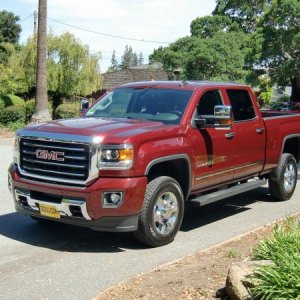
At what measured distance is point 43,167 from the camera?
632cm

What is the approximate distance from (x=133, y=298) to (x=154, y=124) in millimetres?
2561

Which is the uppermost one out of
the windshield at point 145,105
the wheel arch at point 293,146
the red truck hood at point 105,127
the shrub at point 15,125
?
the windshield at point 145,105

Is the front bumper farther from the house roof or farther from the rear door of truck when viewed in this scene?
the house roof

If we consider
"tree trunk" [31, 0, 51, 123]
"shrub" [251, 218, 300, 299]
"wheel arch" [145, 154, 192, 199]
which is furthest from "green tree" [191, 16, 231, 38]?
"shrub" [251, 218, 300, 299]

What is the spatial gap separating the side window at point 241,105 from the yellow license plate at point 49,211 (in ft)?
10.5

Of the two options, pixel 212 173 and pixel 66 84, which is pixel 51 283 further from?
pixel 66 84

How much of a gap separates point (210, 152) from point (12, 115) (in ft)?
55.9

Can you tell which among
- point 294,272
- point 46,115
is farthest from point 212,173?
point 46,115

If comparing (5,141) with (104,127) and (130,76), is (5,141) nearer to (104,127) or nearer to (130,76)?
(104,127)

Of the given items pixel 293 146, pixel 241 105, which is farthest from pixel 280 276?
pixel 293 146

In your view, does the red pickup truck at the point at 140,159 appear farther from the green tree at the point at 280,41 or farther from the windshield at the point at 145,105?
the green tree at the point at 280,41

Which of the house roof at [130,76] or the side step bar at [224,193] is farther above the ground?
the house roof at [130,76]

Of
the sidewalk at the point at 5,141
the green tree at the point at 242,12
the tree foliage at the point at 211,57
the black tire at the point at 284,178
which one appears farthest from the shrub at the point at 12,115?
the green tree at the point at 242,12

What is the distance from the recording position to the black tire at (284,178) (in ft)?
30.3
